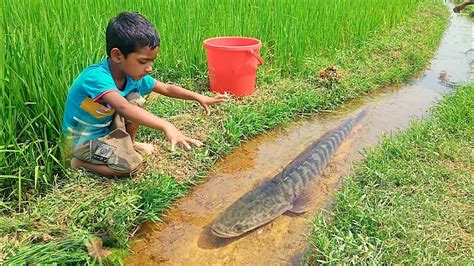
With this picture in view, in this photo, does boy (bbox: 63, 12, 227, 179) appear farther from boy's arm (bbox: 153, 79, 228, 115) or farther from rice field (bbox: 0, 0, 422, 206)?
rice field (bbox: 0, 0, 422, 206)

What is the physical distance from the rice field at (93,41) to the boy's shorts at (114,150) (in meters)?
0.18

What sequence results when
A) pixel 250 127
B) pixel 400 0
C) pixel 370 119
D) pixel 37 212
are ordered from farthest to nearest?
pixel 400 0 < pixel 370 119 < pixel 250 127 < pixel 37 212

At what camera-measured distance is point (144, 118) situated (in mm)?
2172

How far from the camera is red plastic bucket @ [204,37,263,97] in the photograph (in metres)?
4.00

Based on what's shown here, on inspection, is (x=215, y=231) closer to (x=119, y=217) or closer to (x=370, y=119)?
(x=119, y=217)

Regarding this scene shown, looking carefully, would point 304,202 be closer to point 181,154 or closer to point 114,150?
point 181,154

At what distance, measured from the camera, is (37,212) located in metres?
2.26

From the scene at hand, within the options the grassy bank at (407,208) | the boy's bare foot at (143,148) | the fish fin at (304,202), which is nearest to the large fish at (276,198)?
the fish fin at (304,202)

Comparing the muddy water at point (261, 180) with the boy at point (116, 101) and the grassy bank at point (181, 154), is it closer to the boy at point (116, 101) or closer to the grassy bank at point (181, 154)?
the grassy bank at point (181, 154)

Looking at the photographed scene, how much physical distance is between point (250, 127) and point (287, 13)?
223 centimetres

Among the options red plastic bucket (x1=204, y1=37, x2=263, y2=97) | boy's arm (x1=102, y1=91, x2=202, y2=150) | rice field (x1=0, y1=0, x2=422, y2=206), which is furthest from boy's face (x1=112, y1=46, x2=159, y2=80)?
red plastic bucket (x1=204, y1=37, x2=263, y2=97)

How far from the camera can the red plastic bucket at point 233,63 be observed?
4.00 m

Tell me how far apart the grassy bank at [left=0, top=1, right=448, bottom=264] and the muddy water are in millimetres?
113

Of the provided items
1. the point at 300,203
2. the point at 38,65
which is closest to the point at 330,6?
the point at 300,203
